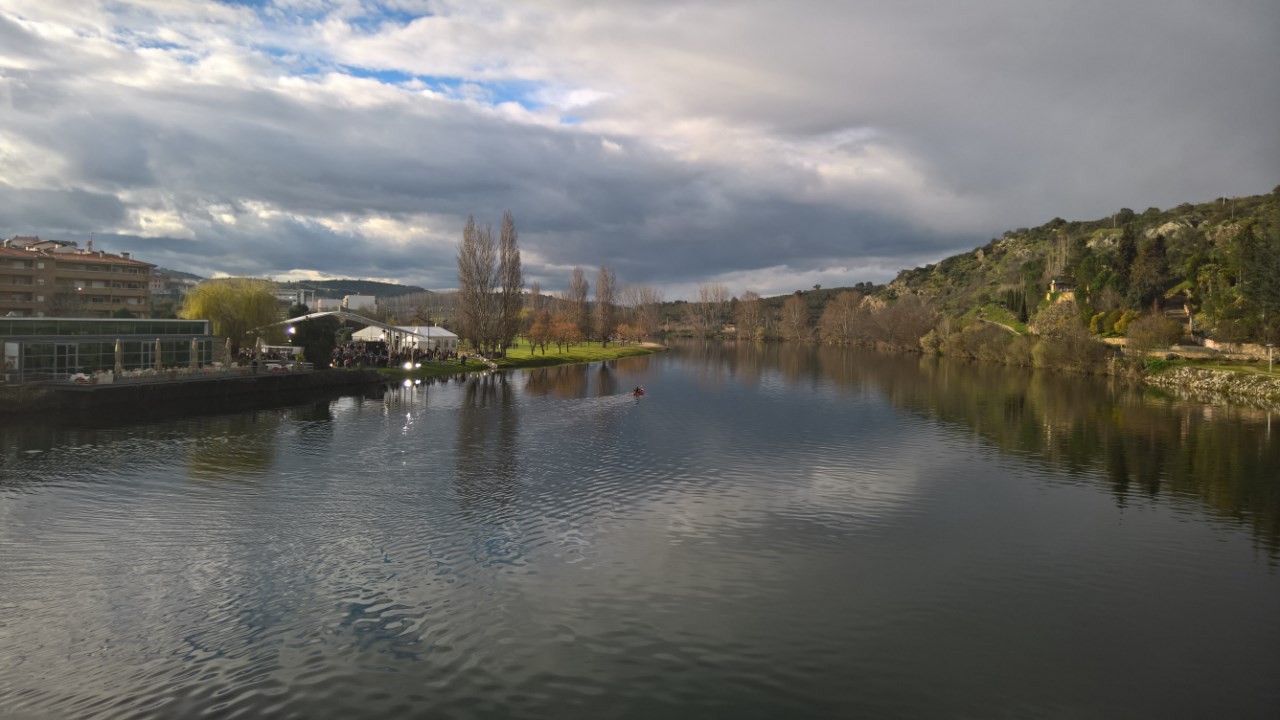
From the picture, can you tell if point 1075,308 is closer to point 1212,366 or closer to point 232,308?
point 1212,366

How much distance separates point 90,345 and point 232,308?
18269 mm

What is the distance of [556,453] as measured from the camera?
29.2m

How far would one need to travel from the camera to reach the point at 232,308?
59875 millimetres

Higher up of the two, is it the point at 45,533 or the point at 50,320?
the point at 50,320

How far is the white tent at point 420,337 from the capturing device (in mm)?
77256

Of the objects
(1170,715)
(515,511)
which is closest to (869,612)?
(1170,715)

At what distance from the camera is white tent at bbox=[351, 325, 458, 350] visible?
77.3m

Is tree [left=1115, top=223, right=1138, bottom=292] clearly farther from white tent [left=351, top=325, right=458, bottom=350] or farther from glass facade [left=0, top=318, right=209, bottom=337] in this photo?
glass facade [left=0, top=318, right=209, bottom=337]

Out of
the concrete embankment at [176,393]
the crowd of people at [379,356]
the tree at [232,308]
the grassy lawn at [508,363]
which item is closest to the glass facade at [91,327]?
the concrete embankment at [176,393]

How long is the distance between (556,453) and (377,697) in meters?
18.9

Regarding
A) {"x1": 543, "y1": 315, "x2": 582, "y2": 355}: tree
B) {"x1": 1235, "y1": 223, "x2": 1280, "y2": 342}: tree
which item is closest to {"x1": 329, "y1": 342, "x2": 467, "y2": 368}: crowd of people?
{"x1": 543, "y1": 315, "x2": 582, "y2": 355}: tree

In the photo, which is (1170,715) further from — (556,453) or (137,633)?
(556,453)

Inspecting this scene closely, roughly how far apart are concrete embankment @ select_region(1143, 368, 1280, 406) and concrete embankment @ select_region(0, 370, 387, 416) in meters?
68.2

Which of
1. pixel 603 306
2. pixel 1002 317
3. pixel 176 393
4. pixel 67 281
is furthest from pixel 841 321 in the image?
pixel 176 393
